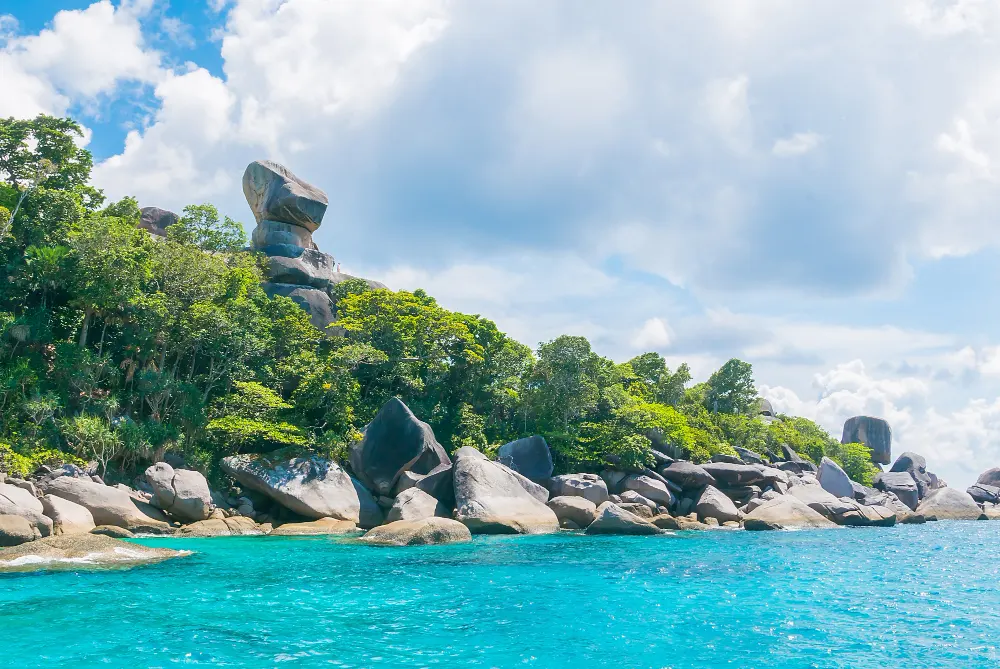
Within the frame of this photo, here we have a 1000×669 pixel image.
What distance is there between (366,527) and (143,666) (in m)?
17.9

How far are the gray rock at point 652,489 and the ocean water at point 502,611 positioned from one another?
39.6 ft

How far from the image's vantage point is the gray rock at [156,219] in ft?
145

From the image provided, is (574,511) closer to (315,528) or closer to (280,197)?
(315,528)

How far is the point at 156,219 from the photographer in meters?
44.8

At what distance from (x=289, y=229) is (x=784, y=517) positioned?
3452 centimetres

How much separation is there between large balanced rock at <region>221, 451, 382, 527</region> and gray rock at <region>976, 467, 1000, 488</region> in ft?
183

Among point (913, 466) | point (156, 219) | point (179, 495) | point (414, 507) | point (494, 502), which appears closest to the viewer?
point (179, 495)

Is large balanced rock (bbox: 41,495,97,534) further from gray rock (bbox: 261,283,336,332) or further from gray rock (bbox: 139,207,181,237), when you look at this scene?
gray rock (bbox: 139,207,181,237)

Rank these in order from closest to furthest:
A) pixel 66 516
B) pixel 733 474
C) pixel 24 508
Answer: pixel 24 508
pixel 66 516
pixel 733 474

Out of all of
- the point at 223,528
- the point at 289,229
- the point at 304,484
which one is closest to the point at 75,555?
the point at 223,528

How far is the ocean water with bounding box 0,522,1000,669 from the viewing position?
8773 mm

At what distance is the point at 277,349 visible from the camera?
33312mm

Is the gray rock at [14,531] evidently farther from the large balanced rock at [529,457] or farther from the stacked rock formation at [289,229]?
the stacked rock formation at [289,229]

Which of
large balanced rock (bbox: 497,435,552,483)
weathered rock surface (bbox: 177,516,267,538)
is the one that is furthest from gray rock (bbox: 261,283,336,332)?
weathered rock surface (bbox: 177,516,267,538)
